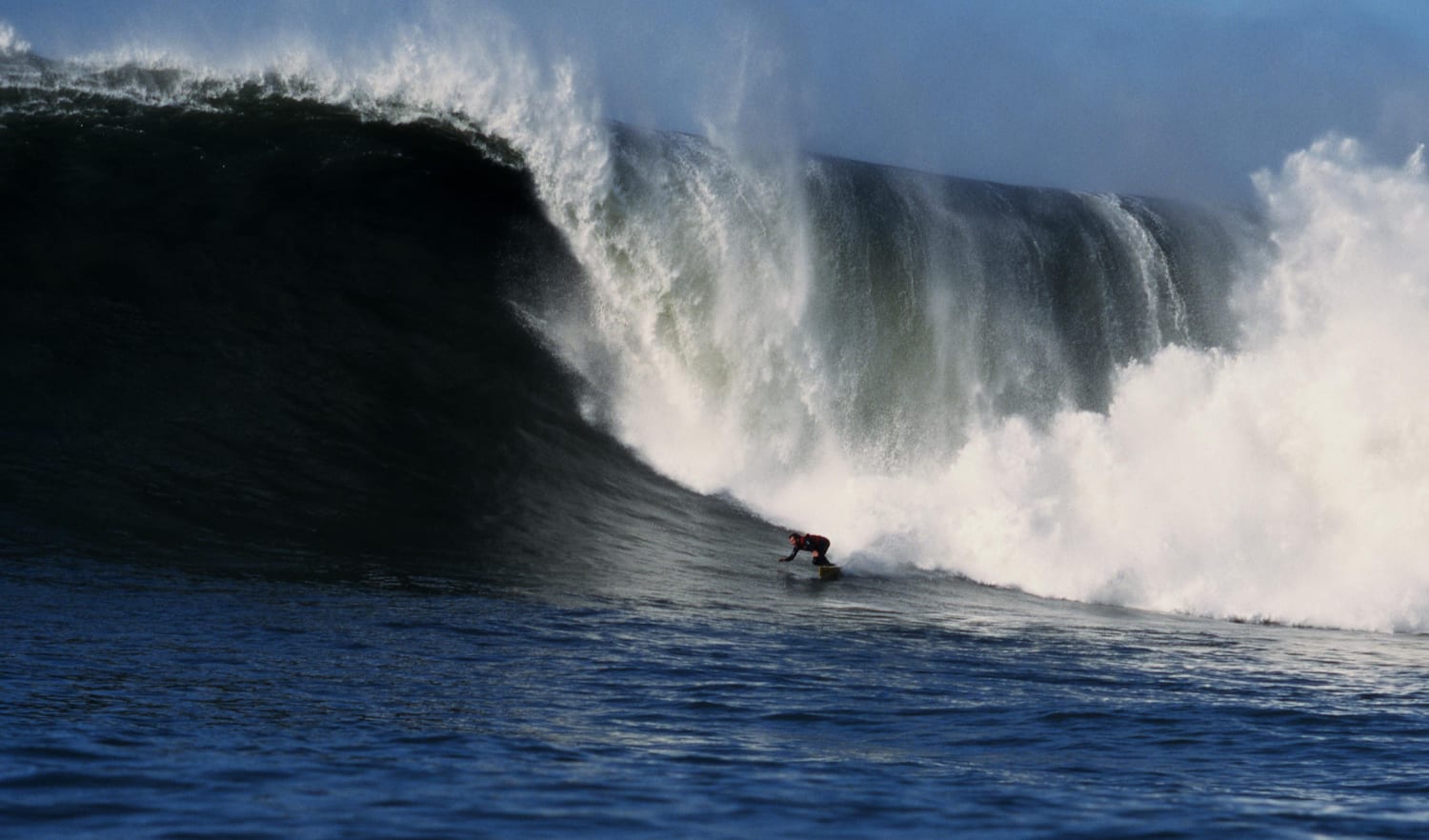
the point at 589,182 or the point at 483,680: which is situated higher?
the point at 589,182

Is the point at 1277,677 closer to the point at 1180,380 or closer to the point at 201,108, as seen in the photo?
the point at 1180,380

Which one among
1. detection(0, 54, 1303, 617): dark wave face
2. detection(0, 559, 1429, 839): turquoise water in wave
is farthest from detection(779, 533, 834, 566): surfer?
detection(0, 559, 1429, 839): turquoise water in wave

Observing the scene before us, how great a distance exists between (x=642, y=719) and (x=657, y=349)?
421 inches

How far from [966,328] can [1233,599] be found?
25.5 feet

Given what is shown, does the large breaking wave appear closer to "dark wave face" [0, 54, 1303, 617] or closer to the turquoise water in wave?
"dark wave face" [0, 54, 1303, 617]

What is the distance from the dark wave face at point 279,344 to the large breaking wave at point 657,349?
0.05m

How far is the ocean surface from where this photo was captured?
5.46 m

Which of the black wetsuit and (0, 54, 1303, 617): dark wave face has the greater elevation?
(0, 54, 1303, 617): dark wave face

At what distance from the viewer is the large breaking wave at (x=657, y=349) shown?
12266 mm

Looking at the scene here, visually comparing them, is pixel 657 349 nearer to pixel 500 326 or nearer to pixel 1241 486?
pixel 500 326

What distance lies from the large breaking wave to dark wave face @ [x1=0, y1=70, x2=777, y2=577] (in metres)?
0.05

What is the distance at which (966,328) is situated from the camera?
19.2m

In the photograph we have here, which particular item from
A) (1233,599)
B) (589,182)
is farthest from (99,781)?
(589,182)

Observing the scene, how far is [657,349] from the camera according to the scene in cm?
1666
